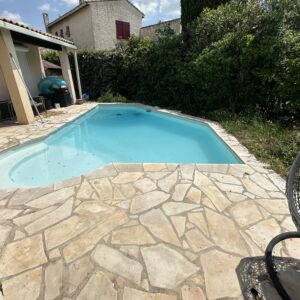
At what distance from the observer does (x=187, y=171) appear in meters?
4.05

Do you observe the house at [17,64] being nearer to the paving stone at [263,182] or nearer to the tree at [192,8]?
the tree at [192,8]

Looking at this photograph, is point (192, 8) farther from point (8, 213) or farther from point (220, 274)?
point (220, 274)

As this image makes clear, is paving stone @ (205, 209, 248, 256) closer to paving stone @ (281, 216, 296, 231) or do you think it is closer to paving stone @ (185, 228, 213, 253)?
paving stone @ (185, 228, 213, 253)

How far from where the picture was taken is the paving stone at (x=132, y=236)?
2467mm

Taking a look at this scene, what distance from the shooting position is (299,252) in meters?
2.28

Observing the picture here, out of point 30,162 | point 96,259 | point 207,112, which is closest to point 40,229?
point 96,259

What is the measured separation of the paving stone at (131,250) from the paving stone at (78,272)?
0.36m

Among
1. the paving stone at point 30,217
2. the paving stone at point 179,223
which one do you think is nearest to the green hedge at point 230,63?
the paving stone at point 179,223

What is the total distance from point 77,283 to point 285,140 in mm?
4974

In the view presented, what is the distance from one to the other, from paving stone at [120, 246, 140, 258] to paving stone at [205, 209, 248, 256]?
896 mm

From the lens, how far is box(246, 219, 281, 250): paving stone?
96.6 inches

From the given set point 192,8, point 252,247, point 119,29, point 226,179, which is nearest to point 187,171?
point 226,179

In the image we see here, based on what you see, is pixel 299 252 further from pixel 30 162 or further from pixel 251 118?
pixel 30 162

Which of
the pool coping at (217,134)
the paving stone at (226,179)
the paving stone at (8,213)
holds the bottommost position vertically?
the paving stone at (8,213)
